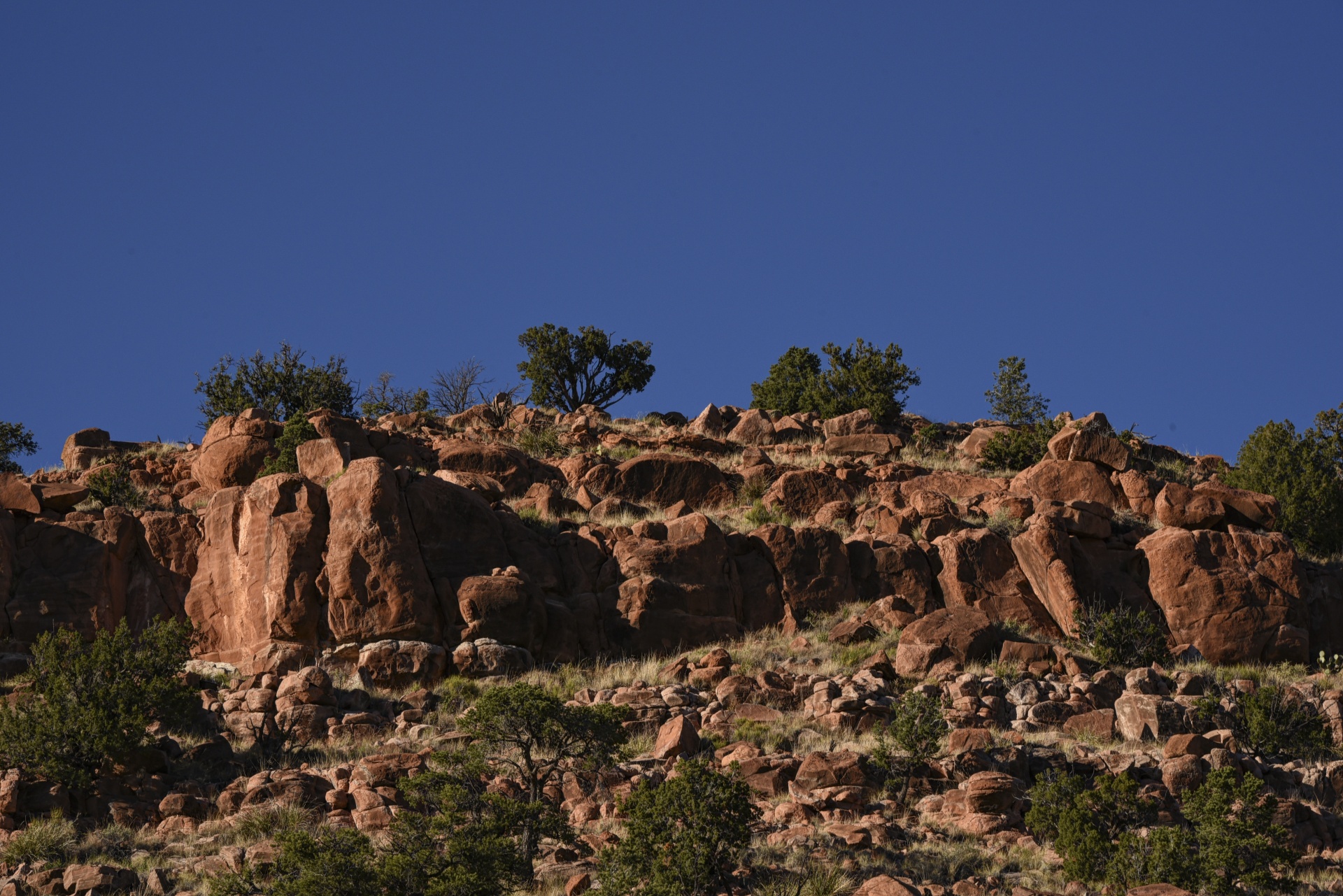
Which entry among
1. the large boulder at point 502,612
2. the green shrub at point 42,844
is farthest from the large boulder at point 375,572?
the green shrub at point 42,844

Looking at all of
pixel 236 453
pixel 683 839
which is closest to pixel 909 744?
pixel 683 839

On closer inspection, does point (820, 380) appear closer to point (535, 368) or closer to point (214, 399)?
point (535, 368)

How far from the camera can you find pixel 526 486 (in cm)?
3347

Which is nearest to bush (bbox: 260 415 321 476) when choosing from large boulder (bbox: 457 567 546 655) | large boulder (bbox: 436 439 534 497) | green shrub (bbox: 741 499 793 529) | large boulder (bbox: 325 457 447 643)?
large boulder (bbox: 436 439 534 497)

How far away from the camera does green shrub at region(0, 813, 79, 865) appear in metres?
16.5

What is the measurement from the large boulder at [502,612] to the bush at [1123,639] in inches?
419

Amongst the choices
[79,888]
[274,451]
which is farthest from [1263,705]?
[274,451]

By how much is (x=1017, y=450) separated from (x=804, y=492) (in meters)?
9.31

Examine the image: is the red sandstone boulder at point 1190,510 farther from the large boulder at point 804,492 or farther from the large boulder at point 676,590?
the large boulder at point 676,590

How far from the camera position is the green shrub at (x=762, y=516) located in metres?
30.8

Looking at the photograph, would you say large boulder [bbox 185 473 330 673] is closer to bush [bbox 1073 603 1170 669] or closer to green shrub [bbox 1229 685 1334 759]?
bush [bbox 1073 603 1170 669]

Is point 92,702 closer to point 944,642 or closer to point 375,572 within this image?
point 375,572

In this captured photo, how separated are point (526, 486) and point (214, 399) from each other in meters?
14.0

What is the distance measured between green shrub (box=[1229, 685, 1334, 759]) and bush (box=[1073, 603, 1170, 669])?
314 cm
